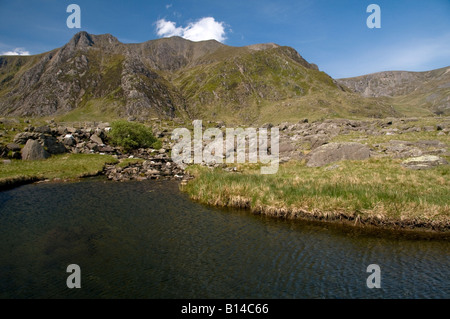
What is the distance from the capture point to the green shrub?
71581 millimetres

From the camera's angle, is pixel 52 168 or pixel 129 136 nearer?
pixel 52 168

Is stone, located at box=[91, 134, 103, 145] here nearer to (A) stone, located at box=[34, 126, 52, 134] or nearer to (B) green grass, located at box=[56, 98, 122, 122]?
(A) stone, located at box=[34, 126, 52, 134]

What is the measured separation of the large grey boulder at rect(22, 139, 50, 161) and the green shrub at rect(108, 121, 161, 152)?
19.8 meters

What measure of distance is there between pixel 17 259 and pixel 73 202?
47.6ft

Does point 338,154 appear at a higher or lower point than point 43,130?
lower

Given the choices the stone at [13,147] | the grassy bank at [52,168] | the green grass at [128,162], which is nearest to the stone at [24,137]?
the stone at [13,147]

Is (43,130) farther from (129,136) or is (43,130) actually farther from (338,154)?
(338,154)

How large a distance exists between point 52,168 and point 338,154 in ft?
167

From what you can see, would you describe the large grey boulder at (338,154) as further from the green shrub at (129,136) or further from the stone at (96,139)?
the stone at (96,139)

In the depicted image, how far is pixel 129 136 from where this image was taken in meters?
72.8

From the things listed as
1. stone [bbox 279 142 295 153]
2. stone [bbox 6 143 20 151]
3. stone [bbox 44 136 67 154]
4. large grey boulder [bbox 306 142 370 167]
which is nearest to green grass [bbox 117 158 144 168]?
stone [bbox 44 136 67 154]

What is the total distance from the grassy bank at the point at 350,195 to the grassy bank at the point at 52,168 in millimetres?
24502

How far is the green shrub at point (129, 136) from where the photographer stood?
71581 mm

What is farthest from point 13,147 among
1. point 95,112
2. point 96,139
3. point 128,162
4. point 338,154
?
point 95,112
